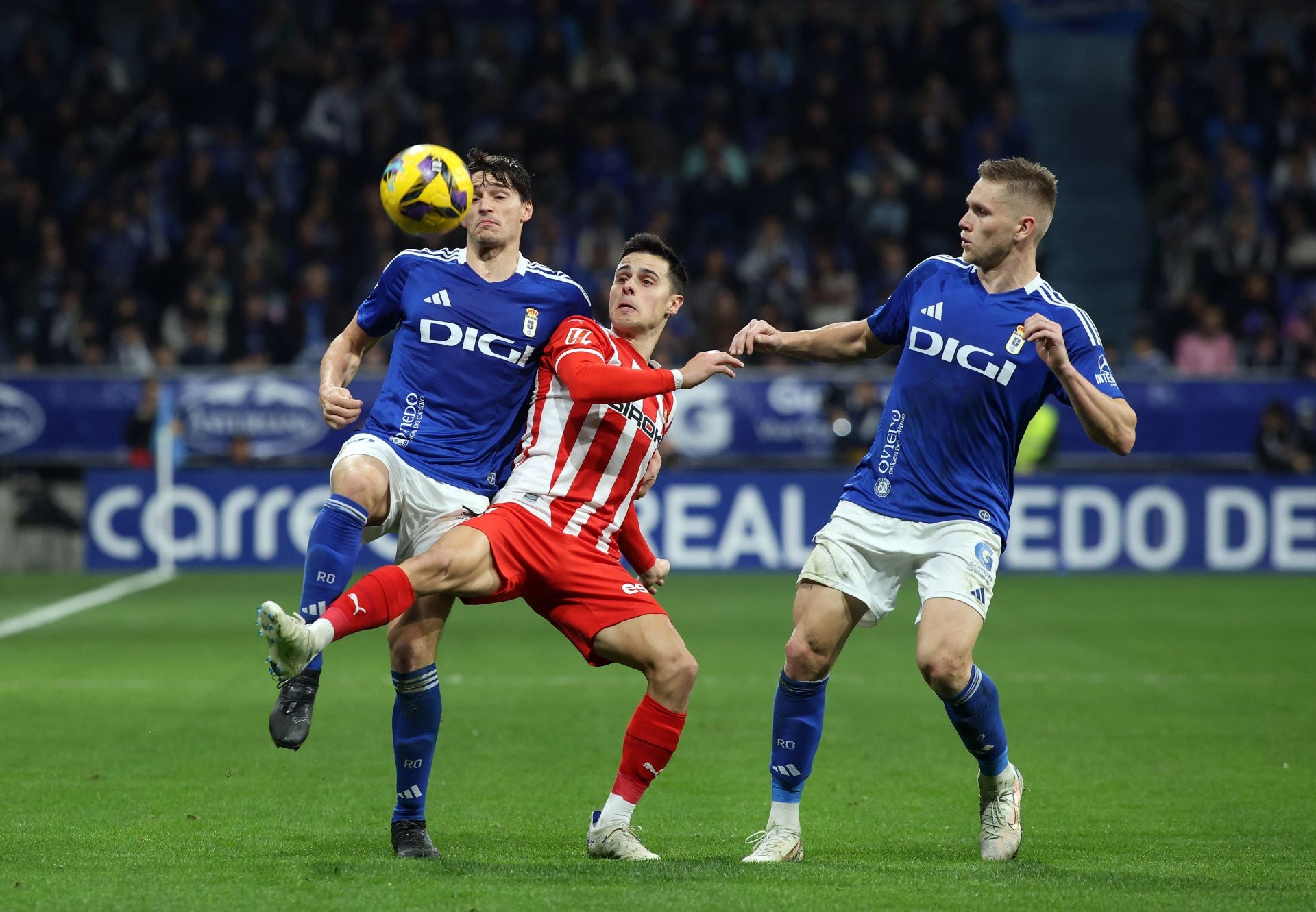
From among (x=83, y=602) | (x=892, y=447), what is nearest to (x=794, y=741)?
(x=892, y=447)

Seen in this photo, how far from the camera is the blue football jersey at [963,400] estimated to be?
5.33 meters

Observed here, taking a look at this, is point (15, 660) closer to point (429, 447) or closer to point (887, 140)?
point (429, 447)

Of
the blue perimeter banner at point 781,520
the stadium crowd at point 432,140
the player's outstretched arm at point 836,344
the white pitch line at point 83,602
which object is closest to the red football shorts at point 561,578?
the player's outstretched arm at point 836,344

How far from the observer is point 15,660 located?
10.2m

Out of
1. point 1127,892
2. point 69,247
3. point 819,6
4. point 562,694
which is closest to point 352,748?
point 562,694

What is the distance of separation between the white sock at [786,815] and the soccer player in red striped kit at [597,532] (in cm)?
42

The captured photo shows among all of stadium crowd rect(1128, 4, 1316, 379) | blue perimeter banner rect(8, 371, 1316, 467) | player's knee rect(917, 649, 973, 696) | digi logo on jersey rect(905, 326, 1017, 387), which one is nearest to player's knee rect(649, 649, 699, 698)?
player's knee rect(917, 649, 973, 696)

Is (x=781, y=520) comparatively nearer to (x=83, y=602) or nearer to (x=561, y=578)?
(x=83, y=602)

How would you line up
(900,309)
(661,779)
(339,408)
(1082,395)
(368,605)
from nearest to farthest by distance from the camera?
1. (368,605)
2. (1082,395)
3. (339,408)
4. (900,309)
5. (661,779)

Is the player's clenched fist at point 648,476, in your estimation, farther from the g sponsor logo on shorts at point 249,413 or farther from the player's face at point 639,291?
the g sponsor logo on shorts at point 249,413

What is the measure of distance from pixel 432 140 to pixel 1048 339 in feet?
50.4

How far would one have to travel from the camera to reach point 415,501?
5.59 meters

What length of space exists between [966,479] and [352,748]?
138 inches

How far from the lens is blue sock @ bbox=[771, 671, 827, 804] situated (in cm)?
532
